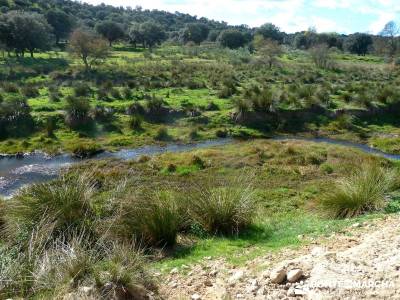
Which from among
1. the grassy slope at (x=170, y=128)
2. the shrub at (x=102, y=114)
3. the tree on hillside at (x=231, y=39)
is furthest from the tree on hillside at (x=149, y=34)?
the shrub at (x=102, y=114)

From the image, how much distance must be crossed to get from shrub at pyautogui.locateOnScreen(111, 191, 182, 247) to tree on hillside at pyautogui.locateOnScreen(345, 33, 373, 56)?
89619 millimetres

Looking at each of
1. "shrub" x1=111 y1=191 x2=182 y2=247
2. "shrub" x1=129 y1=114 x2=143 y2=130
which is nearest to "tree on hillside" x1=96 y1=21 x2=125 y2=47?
"shrub" x1=129 y1=114 x2=143 y2=130

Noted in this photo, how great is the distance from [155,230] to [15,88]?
88.6 ft

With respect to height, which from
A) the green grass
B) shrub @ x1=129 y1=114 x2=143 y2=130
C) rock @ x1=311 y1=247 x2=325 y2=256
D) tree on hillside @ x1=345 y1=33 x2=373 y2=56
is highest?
tree on hillside @ x1=345 y1=33 x2=373 y2=56

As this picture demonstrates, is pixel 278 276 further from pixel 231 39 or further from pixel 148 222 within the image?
pixel 231 39

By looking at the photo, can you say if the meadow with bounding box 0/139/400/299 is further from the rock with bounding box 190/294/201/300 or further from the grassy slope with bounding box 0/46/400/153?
the grassy slope with bounding box 0/46/400/153

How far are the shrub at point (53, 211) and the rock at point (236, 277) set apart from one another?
9.20ft

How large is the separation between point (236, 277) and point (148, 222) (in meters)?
2.49

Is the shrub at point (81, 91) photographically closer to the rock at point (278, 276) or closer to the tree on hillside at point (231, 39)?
the rock at point (278, 276)

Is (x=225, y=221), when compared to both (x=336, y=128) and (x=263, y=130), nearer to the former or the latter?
(x=263, y=130)

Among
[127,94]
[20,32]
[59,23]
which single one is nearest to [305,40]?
[59,23]

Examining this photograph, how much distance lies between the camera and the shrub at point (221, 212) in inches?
349

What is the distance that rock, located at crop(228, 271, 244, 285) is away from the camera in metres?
6.11

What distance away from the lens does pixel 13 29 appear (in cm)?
4856
